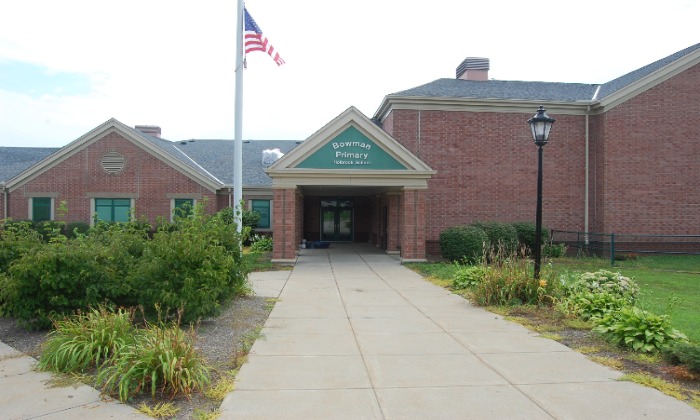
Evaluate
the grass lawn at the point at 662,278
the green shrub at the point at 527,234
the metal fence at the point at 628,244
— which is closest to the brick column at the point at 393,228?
the grass lawn at the point at 662,278

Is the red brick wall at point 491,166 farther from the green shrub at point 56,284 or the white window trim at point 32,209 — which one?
the white window trim at point 32,209

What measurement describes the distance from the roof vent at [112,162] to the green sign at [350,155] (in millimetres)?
12223

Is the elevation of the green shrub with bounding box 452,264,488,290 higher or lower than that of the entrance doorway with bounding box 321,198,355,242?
lower

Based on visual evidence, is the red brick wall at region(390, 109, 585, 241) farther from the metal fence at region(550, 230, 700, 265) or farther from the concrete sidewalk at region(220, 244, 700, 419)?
the concrete sidewalk at region(220, 244, 700, 419)

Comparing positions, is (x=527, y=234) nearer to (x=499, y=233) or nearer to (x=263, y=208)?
(x=499, y=233)

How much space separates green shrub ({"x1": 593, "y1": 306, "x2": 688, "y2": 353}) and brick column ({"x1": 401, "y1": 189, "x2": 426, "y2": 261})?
10608mm

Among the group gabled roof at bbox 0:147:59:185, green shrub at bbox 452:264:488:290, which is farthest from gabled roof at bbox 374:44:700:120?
gabled roof at bbox 0:147:59:185

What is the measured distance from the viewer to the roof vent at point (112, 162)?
2506 centimetres

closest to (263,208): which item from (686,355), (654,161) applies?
(654,161)

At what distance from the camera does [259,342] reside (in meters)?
7.11

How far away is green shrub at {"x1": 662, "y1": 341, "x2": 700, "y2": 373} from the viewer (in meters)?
5.38

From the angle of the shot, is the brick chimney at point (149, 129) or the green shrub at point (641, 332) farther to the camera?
the brick chimney at point (149, 129)

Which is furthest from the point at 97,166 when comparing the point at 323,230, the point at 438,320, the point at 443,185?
the point at 438,320

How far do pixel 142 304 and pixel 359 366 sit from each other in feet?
12.0
